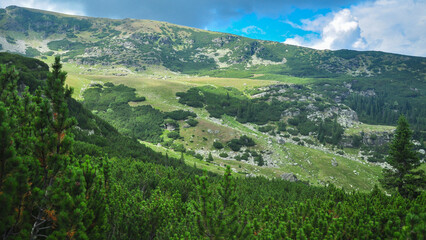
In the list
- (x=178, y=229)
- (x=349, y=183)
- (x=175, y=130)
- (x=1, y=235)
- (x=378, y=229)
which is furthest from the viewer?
(x=175, y=130)

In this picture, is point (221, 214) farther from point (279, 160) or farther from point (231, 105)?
point (231, 105)

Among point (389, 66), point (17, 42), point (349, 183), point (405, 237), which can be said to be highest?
point (389, 66)

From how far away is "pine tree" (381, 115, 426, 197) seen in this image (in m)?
20.0

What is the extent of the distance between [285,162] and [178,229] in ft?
142

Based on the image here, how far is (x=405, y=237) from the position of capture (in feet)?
17.0

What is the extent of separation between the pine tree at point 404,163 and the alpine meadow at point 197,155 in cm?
11

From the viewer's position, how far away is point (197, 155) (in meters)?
45.0

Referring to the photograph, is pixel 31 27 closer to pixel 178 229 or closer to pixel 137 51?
pixel 137 51

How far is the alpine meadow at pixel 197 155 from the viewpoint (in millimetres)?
4844

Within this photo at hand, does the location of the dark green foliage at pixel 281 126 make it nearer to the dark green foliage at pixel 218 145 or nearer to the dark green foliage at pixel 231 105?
the dark green foliage at pixel 231 105

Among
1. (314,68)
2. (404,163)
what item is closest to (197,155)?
(404,163)

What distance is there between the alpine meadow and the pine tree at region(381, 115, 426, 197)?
114mm

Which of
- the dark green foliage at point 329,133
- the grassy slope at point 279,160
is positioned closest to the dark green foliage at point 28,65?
the grassy slope at point 279,160

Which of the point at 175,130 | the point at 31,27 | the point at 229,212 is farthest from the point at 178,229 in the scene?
the point at 31,27
